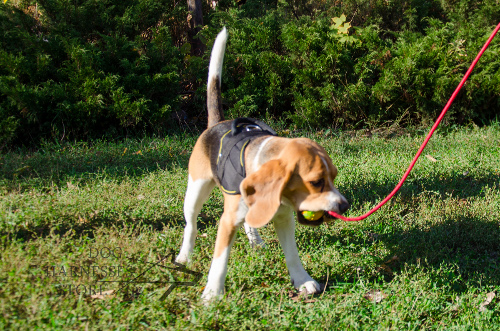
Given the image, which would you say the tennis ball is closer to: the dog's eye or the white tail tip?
the dog's eye

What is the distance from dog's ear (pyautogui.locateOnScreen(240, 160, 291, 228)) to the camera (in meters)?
2.59

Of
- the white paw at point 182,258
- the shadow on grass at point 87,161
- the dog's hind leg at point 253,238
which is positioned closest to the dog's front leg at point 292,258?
the dog's hind leg at point 253,238

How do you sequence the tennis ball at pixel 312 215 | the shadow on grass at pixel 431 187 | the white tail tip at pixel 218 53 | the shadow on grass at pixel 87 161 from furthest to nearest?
the shadow on grass at pixel 87 161 < the shadow on grass at pixel 431 187 < the white tail tip at pixel 218 53 < the tennis ball at pixel 312 215

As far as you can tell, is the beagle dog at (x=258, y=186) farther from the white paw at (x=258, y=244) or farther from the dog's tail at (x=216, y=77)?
the dog's tail at (x=216, y=77)

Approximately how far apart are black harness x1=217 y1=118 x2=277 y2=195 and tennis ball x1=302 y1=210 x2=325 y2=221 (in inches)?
20.0

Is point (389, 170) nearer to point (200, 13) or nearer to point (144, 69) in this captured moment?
point (144, 69)

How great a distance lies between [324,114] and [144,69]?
11.5ft

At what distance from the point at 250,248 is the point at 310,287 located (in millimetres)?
729

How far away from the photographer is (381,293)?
321 centimetres

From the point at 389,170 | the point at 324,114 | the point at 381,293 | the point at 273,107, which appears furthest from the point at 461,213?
the point at 273,107

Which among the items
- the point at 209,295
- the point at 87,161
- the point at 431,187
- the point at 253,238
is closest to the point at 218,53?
the point at 253,238

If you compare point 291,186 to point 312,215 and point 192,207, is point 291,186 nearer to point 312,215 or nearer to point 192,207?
point 312,215

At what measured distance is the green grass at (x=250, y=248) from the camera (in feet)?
8.72

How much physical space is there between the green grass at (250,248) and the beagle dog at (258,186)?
0.66 ft
